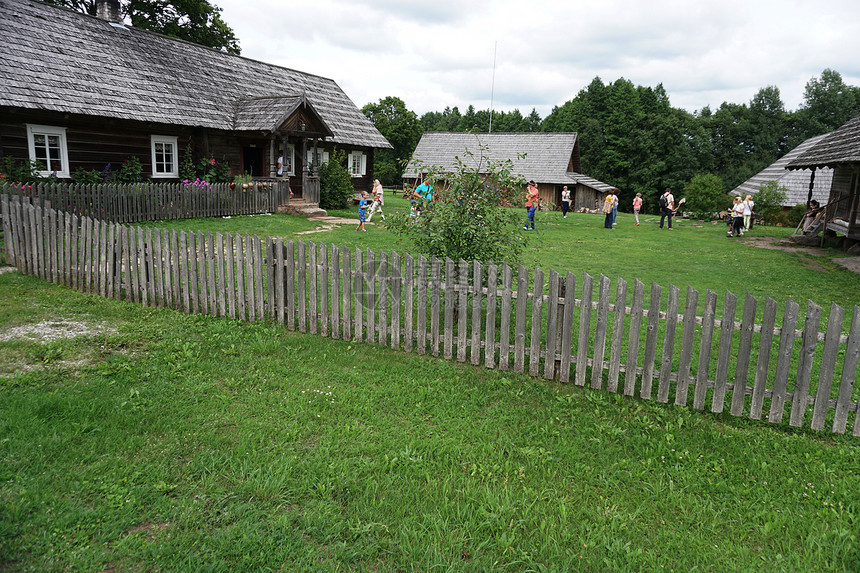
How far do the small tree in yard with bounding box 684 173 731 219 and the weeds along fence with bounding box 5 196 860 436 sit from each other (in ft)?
82.1

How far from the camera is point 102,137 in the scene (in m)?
18.8

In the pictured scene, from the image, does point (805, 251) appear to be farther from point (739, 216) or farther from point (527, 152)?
point (527, 152)

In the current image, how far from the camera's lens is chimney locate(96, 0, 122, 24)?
2300 centimetres

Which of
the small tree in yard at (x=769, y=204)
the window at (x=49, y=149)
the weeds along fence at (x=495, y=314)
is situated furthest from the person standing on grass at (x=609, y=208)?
the window at (x=49, y=149)

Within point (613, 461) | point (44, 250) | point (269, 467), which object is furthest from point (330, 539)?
point (44, 250)

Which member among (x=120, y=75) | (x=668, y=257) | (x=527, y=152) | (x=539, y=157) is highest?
(x=120, y=75)

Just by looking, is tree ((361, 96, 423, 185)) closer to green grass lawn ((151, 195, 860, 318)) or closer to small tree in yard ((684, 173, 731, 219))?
small tree in yard ((684, 173, 731, 219))

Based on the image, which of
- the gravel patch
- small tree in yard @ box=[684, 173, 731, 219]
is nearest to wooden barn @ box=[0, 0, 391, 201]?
the gravel patch

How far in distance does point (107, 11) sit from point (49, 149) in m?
8.97

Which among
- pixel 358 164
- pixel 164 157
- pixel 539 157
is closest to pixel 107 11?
pixel 164 157

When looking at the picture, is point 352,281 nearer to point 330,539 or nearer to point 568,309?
point 568,309

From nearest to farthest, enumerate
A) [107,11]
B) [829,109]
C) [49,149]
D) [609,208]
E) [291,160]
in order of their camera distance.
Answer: [49,149], [107,11], [291,160], [609,208], [829,109]

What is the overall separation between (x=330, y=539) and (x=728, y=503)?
2706mm

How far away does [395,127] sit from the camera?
6494 centimetres
